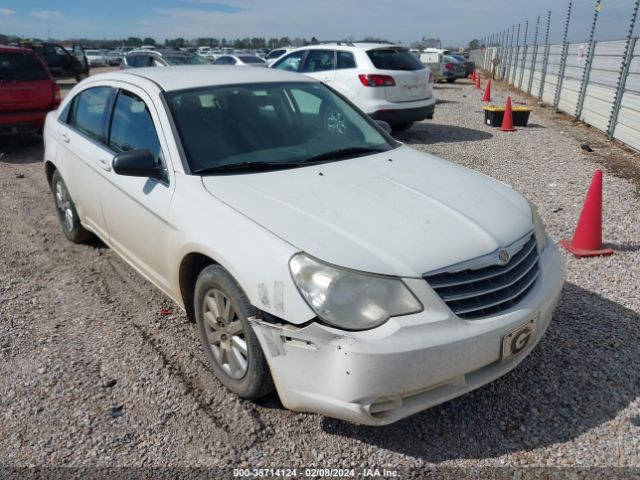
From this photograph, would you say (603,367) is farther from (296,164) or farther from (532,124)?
(532,124)

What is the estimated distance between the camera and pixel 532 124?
11742 mm

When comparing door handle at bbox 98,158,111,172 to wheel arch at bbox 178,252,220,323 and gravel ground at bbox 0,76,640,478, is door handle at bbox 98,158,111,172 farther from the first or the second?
wheel arch at bbox 178,252,220,323

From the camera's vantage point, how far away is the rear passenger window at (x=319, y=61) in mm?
10047

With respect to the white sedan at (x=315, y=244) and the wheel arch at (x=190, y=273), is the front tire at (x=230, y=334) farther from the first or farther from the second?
the wheel arch at (x=190, y=273)

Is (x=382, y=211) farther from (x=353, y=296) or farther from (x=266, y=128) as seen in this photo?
(x=266, y=128)

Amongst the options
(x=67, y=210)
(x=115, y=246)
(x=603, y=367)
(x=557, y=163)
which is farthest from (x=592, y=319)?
(x=557, y=163)

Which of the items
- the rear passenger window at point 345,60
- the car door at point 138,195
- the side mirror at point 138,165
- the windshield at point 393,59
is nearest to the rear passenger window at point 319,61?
the rear passenger window at point 345,60

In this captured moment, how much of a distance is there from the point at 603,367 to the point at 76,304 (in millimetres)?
3618

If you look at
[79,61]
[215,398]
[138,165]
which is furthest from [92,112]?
[79,61]

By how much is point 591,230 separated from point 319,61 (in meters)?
7.16

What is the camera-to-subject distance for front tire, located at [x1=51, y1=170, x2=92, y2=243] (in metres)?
4.73

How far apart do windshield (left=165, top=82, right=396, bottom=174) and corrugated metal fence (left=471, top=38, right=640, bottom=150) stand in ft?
23.5

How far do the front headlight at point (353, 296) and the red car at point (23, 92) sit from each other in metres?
9.05

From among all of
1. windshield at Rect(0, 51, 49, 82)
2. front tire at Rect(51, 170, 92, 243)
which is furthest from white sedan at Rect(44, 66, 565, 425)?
windshield at Rect(0, 51, 49, 82)
